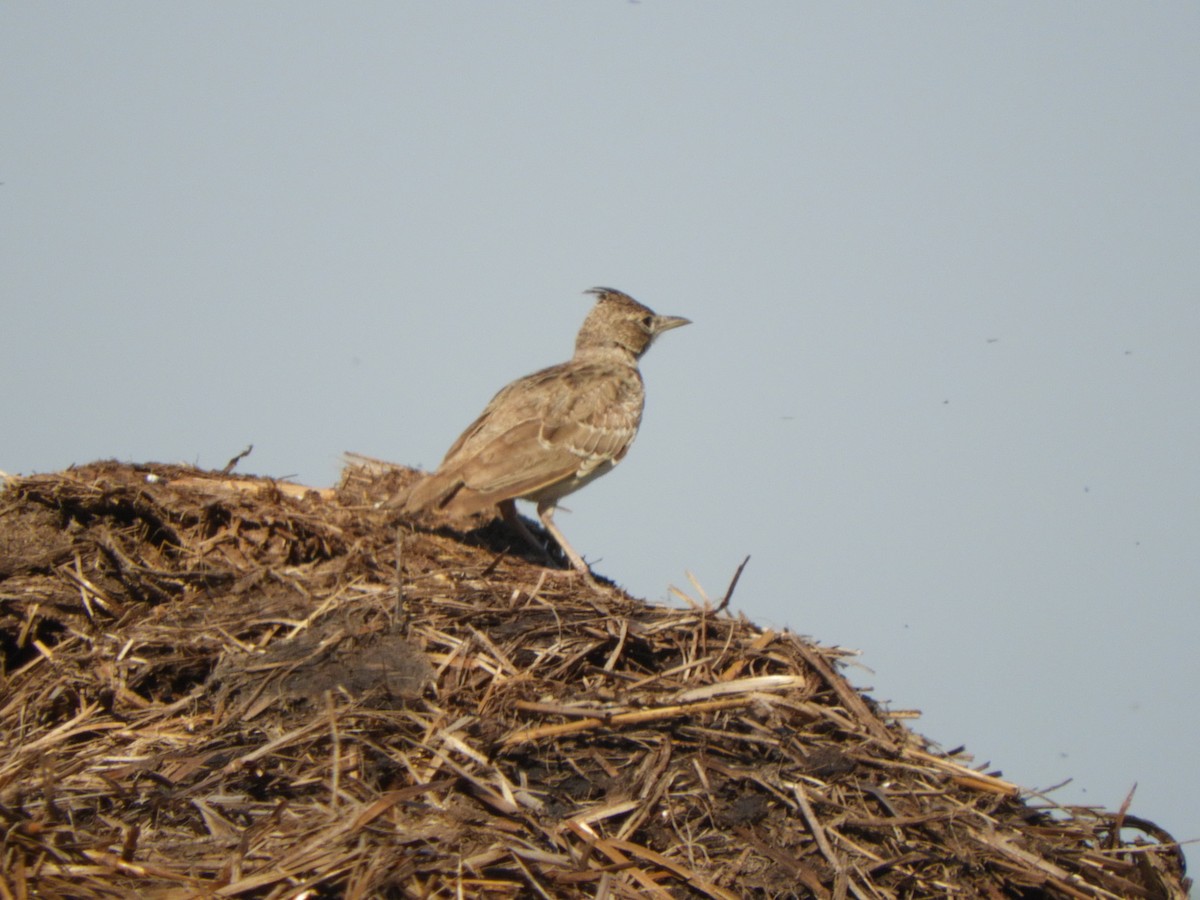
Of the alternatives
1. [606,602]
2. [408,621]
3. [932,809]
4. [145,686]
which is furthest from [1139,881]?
[145,686]

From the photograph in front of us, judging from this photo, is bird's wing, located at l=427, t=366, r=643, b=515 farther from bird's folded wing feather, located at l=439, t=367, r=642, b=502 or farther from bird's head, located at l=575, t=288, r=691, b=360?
bird's head, located at l=575, t=288, r=691, b=360

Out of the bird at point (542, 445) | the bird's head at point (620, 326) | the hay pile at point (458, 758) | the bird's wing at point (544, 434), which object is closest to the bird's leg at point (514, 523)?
the bird at point (542, 445)

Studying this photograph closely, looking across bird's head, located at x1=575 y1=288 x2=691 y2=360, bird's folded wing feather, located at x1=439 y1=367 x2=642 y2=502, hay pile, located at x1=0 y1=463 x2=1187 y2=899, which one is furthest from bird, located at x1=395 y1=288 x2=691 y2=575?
hay pile, located at x1=0 y1=463 x2=1187 y2=899

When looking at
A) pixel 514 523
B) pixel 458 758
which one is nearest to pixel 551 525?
pixel 514 523

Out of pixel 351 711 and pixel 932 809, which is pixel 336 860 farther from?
pixel 932 809

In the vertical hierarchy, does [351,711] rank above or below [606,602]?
below

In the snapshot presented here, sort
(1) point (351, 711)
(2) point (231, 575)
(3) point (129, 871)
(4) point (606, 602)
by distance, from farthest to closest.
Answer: (2) point (231, 575) < (4) point (606, 602) < (1) point (351, 711) < (3) point (129, 871)
